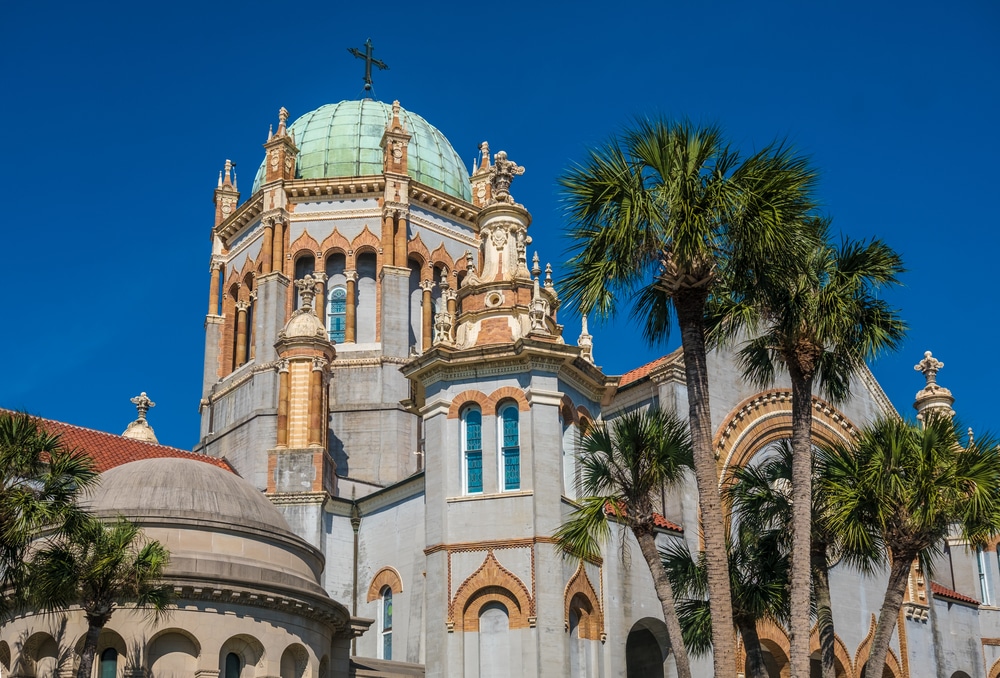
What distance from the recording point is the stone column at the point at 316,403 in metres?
41.4

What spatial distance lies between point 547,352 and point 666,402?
606 cm

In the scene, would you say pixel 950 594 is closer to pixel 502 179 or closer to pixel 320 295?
pixel 502 179

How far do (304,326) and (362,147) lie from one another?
12.0 metres

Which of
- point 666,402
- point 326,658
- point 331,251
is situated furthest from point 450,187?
point 326,658

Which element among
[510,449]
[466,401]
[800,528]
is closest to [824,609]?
[800,528]

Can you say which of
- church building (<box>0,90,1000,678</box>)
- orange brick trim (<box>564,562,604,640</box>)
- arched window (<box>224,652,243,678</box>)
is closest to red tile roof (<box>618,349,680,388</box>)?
church building (<box>0,90,1000,678</box>)

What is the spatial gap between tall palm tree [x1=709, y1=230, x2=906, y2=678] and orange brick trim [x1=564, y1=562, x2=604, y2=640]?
924 cm

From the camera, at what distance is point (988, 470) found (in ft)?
79.7

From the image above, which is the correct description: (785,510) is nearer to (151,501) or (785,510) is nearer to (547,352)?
(547,352)

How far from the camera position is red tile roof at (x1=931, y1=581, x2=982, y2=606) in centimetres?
4625

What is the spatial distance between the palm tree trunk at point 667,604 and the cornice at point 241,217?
2981 cm

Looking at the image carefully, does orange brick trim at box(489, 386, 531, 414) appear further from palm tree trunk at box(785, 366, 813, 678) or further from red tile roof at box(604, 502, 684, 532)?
palm tree trunk at box(785, 366, 813, 678)

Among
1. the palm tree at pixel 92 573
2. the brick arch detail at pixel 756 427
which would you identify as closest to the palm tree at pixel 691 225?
the palm tree at pixel 92 573

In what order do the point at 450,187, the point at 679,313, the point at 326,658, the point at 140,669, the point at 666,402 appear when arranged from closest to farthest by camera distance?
the point at 679,313
the point at 140,669
the point at 326,658
the point at 666,402
the point at 450,187
